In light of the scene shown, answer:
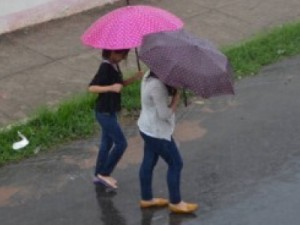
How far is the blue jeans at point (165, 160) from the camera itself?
6.17 metres

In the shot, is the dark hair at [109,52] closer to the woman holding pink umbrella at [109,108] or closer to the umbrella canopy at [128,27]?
the woman holding pink umbrella at [109,108]

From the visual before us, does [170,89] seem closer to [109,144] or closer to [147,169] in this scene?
[147,169]

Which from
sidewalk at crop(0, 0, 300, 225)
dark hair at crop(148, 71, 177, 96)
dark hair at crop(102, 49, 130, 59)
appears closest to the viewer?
dark hair at crop(148, 71, 177, 96)

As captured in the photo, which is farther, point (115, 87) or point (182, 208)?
point (182, 208)

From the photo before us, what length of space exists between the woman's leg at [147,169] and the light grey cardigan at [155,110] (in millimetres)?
120

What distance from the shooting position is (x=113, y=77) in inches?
245

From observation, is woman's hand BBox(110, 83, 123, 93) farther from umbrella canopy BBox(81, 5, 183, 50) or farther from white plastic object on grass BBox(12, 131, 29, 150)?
white plastic object on grass BBox(12, 131, 29, 150)

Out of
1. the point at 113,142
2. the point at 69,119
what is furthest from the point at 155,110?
the point at 69,119

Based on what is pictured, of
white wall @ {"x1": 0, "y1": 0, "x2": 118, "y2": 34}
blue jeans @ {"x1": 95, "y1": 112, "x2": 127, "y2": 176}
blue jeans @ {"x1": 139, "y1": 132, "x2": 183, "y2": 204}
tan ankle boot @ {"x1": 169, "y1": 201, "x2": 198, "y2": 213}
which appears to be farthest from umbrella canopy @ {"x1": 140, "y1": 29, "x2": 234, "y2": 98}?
white wall @ {"x1": 0, "y1": 0, "x2": 118, "y2": 34}

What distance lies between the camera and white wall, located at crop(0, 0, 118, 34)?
969 centimetres

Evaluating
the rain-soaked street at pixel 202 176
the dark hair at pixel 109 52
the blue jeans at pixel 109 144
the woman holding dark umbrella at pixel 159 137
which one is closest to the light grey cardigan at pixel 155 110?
the woman holding dark umbrella at pixel 159 137

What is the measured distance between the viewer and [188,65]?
5.72 meters

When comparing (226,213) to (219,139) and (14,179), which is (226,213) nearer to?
(219,139)

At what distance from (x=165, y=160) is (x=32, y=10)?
4146mm
